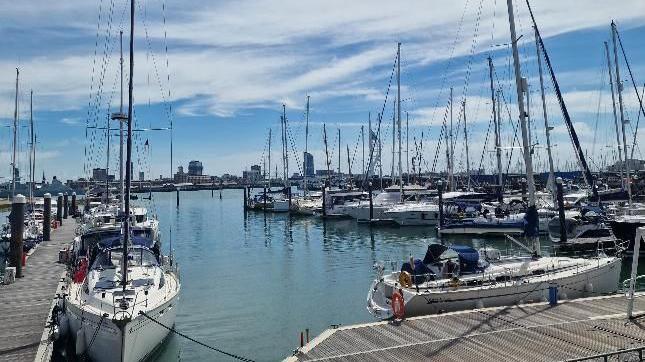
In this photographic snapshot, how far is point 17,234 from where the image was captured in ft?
100.0

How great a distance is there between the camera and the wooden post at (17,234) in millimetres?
29641

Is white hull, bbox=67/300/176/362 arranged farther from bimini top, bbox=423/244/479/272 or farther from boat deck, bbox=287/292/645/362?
bimini top, bbox=423/244/479/272

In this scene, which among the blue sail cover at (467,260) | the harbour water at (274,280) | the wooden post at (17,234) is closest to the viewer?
the harbour water at (274,280)

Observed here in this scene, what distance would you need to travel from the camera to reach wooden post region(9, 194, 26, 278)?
97.2 ft

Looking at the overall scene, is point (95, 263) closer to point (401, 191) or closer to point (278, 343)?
point (278, 343)

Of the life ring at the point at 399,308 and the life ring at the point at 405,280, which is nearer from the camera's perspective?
the life ring at the point at 399,308

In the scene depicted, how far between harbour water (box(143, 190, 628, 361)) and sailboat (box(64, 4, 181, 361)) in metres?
2.17

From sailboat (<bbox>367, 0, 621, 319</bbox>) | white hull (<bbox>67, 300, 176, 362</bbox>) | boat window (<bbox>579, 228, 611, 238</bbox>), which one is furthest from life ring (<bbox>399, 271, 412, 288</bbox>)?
boat window (<bbox>579, 228, 611, 238</bbox>)

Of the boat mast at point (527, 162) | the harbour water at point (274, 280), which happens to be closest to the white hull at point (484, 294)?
the boat mast at point (527, 162)

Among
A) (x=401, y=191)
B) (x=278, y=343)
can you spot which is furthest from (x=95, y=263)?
(x=401, y=191)

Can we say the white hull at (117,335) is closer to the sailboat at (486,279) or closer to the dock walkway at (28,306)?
the dock walkway at (28,306)

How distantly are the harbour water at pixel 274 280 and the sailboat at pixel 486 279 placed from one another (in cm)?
394

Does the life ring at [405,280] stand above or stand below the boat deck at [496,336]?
above

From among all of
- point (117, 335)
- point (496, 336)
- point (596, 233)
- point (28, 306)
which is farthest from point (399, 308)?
point (596, 233)
